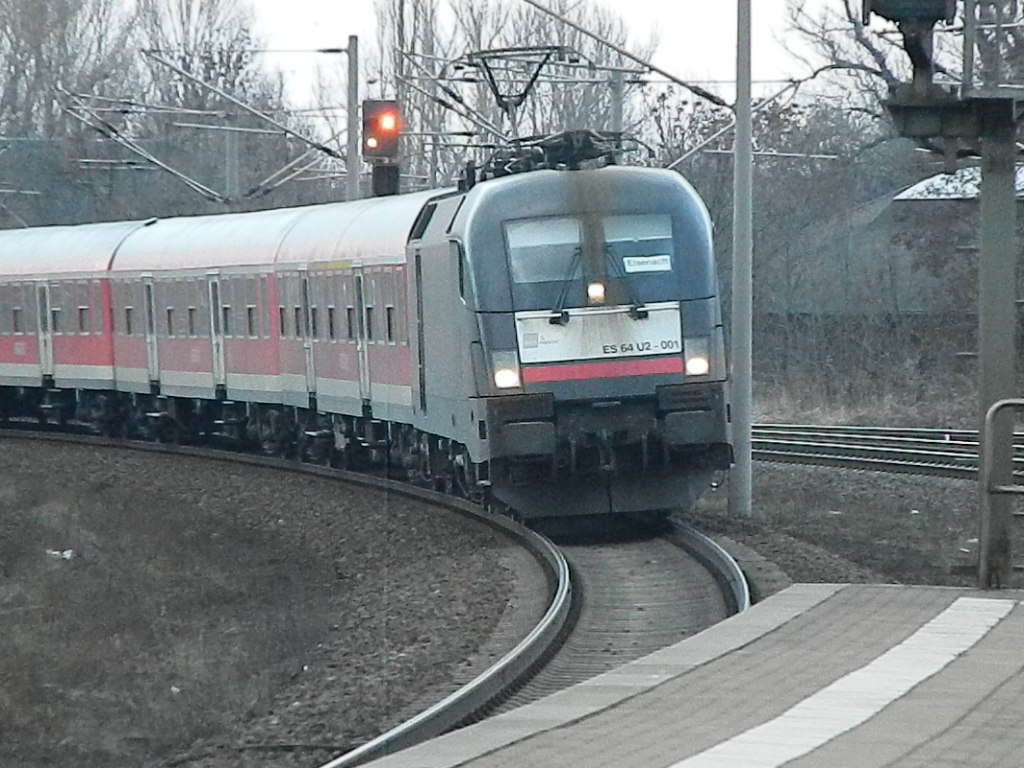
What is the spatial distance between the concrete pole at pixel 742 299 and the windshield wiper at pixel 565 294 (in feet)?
7.62

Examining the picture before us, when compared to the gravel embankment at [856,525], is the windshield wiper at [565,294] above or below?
above

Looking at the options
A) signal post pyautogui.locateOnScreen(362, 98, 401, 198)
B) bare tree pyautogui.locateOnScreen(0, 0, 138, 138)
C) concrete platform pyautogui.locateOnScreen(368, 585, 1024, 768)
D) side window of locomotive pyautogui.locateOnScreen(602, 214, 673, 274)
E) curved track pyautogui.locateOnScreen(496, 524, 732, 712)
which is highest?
bare tree pyautogui.locateOnScreen(0, 0, 138, 138)

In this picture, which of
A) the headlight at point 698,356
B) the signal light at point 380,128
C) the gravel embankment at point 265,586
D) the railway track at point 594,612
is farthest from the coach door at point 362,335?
the headlight at point 698,356

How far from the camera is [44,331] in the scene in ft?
102

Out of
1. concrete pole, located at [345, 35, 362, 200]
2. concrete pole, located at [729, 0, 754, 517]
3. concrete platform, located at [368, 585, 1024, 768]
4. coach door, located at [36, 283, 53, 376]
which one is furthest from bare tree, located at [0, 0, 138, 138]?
concrete platform, located at [368, 585, 1024, 768]

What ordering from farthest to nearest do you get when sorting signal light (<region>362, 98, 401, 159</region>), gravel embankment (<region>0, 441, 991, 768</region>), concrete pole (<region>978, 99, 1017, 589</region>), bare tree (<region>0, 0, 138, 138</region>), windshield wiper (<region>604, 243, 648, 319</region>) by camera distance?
bare tree (<region>0, 0, 138, 138</region>) < signal light (<region>362, 98, 401, 159</region>) < windshield wiper (<region>604, 243, 648, 319</region>) < concrete pole (<region>978, 99, 1017, 589</region>) < gravel embankment (<region>0, 441, 991, 768</region>)

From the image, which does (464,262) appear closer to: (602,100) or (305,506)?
(305,506)

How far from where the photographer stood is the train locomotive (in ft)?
53.7

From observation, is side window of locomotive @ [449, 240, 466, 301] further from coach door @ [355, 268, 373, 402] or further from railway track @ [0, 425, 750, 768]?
coach door @ [355, 268, 373, 402]

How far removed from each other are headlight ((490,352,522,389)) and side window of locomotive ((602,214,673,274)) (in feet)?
4.18

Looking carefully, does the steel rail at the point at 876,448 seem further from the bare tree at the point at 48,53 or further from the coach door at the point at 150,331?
the bare tree at the point at 48,53

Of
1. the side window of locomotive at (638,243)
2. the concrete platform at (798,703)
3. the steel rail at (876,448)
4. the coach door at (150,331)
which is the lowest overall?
the steel rail at (876,448)

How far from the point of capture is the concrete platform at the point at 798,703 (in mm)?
6176

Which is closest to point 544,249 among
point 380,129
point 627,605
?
point 627,605
